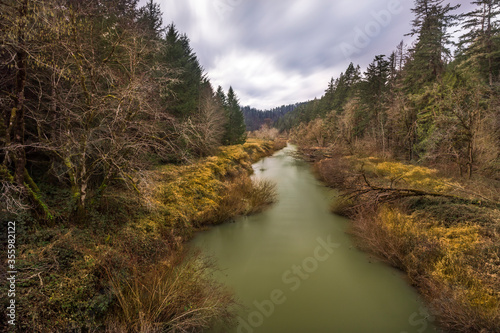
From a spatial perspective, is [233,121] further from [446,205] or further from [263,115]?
[263,115]

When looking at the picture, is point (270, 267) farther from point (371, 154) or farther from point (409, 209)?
point (371, 154)

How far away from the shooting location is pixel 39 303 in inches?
108

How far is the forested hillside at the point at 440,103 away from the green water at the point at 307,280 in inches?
255

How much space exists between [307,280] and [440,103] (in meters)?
12.0

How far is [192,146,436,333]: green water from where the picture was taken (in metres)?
4.26

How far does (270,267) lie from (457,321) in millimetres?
4097

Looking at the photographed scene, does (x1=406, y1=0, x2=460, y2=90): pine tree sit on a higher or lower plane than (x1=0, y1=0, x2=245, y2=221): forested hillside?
higher

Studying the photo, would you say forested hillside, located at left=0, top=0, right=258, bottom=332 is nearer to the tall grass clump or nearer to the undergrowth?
the tall grass clump

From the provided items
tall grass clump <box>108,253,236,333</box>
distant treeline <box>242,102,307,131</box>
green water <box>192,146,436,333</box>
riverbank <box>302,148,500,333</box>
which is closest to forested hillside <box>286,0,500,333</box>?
riverbank <box>302,148,500,333</box>

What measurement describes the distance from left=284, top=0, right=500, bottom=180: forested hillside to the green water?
255 inches

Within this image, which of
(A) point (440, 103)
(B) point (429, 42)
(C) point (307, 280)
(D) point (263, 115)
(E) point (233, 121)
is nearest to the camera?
(C) point (307, 280)

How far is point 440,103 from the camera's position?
10.4 metres

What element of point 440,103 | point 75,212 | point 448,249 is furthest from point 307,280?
point 440,103

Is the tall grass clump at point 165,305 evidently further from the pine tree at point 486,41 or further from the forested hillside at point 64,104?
the pine tree at point 486,41
